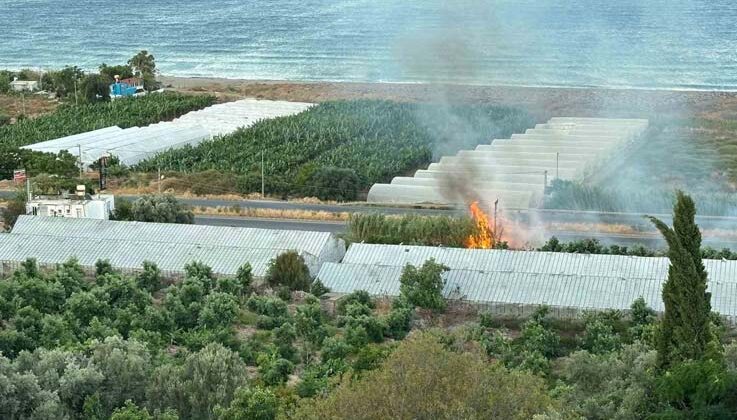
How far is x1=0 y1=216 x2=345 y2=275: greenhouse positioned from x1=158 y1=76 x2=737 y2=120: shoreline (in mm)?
26958

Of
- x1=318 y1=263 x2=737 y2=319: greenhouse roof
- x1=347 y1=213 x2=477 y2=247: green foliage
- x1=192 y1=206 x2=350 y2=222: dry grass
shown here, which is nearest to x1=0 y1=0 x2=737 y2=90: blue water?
x1=192 y1=206 x2=350 y2=222: dry grass

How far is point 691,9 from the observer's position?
138375mm

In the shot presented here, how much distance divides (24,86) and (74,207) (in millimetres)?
43018

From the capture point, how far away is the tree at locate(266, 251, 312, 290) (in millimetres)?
36375

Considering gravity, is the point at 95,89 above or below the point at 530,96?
above

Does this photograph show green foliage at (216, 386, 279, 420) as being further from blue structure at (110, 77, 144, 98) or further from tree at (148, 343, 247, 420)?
blue structure at (110, 77, 144, 98)

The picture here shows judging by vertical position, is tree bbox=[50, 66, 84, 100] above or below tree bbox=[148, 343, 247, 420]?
below

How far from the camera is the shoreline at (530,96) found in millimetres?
70938

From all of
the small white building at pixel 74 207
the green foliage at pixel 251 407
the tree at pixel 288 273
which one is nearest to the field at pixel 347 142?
the small white building at pixel 74 207

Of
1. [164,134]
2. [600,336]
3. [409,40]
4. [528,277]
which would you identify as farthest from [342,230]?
[164,134]

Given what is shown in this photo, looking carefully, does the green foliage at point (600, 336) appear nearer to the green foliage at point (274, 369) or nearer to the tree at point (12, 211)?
the green foliage at point (274, 369)

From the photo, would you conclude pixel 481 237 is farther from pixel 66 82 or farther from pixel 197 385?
pixel 66 82

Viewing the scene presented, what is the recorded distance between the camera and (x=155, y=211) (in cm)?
4306

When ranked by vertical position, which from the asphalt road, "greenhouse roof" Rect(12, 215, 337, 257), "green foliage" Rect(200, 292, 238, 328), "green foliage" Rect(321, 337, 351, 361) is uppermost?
"green foliage" Rect(321, 337, 351, 361)
